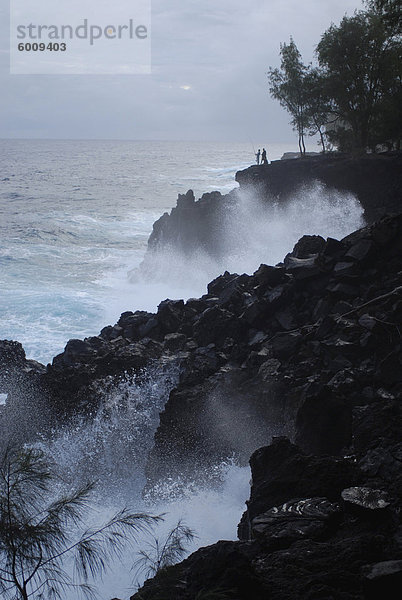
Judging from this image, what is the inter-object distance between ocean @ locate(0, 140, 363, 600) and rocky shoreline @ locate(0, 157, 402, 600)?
0.71 meters

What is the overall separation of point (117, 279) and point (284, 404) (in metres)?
26.3

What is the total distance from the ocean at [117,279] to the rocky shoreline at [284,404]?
71 centimetres

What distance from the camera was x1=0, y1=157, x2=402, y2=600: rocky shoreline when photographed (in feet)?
21.7

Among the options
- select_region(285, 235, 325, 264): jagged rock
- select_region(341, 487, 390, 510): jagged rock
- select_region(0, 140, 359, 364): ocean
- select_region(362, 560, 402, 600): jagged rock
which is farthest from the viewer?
select_region(0, 140, 359, 364): ocean

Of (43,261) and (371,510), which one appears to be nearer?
(371,510)

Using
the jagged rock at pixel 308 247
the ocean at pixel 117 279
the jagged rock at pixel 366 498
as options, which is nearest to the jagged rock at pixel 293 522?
the jagged rock at pixel 366 498

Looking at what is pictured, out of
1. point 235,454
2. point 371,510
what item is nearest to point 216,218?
point 235,454

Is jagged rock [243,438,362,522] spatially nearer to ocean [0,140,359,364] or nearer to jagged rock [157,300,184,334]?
jagged rock [157,300,184,334]

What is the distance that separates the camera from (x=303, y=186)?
3525cm

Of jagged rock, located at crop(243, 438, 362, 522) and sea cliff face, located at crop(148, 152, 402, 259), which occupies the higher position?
sea cliff face, located at crop(148, 152, 402, 259)

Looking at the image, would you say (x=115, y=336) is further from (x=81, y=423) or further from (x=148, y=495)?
(x=148, y=495)

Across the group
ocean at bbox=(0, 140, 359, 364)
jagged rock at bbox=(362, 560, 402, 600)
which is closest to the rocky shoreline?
jagged rock at bbox=(362, 560, 402, 600)

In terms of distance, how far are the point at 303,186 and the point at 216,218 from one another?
20.2 ft

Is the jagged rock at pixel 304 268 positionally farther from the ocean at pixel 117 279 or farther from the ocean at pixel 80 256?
the ocean at pixel 80 256
